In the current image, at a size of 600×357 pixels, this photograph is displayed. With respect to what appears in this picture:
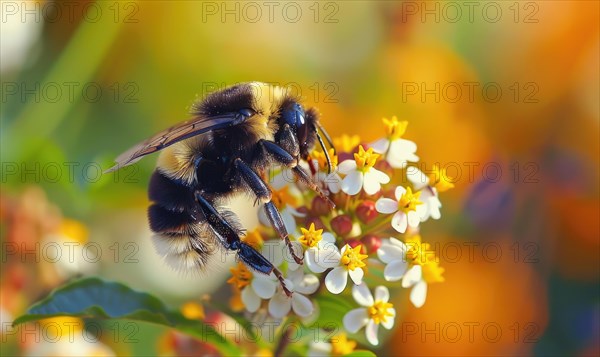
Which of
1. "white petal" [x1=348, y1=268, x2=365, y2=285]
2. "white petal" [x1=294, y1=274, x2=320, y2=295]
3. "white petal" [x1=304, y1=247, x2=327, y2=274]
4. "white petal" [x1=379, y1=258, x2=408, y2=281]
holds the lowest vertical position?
"white petal" [x1=294, y1=274, x2=320, y2=295]

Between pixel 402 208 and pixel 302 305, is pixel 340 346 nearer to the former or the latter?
pixel 302 305

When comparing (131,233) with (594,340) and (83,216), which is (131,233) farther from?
(594,340)

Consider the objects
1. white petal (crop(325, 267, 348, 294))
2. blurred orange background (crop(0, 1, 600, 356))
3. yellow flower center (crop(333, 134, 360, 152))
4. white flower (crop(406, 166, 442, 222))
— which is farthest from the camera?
blurred orange background (crop(0, 1, 600, 356))

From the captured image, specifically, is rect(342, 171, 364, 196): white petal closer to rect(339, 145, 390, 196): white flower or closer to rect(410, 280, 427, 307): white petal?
rect(339, 145, 390, 196): white flower

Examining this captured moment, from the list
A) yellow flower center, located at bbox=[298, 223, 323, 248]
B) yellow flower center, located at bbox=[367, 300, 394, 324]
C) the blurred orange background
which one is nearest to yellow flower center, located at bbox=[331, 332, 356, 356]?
yellow flower center, located at bbox=[367, 300, 394, 324]

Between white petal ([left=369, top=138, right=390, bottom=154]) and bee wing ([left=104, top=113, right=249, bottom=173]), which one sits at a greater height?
bee wing ([left=104, top=113, right=249, bottom=173])

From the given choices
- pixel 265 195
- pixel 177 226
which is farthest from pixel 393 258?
pixel 177 226

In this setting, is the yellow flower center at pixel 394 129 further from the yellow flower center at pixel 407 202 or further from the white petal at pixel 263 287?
the white petal at pixel 263 287
